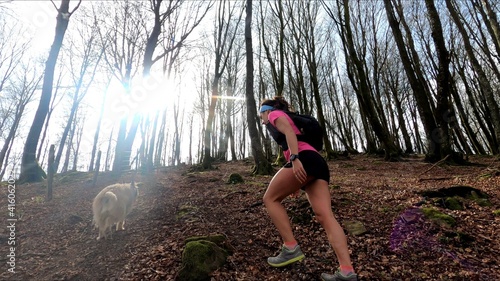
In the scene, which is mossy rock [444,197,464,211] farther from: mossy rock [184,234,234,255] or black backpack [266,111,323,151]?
mossy rock [184,234,234,255]

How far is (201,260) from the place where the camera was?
2844 millimetres

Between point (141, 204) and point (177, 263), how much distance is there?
161 inches

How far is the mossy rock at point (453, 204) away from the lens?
4.25 meters

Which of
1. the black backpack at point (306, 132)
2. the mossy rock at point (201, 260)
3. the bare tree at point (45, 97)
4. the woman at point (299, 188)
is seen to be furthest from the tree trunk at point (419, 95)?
the bare tree at point (45, 97)

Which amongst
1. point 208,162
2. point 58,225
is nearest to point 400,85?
point 208,162

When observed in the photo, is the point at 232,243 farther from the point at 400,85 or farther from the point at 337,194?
the point at 400,85

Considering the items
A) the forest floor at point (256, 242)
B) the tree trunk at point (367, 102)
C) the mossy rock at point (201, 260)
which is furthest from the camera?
the tree trunk at point (367, 102)

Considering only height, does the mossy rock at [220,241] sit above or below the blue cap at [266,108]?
below

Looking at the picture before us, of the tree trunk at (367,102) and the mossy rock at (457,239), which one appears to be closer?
the mossy rock at (457,239)

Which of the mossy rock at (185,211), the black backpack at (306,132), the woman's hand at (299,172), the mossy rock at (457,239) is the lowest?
the mossy rock at (457,239)

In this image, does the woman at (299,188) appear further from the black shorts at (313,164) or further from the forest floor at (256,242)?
the forest floor at (256,242)

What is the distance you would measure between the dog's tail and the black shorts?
334 cm

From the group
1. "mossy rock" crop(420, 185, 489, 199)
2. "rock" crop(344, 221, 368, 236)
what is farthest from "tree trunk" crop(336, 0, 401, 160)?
"rock" crop(344, 221, 368, 236)

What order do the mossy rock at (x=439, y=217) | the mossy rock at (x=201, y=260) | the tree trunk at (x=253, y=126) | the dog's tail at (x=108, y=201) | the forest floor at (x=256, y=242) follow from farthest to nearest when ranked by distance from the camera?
the tree trunk at (x=253, y=126), the dog's tail at (x=108, y=201), the mossy rock at (x=439, y=217), the forest floor at (x=256, y=242), the mossy rock at (x=201, y=260)
